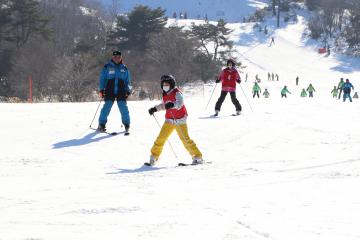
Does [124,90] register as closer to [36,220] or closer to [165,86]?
[165,86]

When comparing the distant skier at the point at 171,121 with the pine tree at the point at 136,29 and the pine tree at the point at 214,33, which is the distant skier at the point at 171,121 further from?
the pine tree at the point at 214,33

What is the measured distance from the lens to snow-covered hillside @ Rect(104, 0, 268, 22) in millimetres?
125625

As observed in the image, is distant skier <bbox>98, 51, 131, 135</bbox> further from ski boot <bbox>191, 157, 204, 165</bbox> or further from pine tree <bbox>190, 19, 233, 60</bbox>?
pine tree <bbox>190, 19, 233, 60</bbox>

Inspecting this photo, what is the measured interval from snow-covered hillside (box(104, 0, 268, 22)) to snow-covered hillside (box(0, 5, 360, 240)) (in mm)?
113594

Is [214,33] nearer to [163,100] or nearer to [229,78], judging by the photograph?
[229,78]

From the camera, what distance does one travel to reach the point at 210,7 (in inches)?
5261

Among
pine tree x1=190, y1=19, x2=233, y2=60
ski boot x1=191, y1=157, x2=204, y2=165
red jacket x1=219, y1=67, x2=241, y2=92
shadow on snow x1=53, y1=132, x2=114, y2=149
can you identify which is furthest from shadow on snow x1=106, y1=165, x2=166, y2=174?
pine tree x1=190, y1=19, x2=233, y2=60

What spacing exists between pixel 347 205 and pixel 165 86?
3.57 m

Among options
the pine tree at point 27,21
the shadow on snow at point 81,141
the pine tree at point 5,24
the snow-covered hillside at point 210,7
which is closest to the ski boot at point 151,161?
the shadow on snow at point 81,141

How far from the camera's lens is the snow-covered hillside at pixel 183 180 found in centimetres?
447

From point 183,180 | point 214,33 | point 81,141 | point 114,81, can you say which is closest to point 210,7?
point 214,33

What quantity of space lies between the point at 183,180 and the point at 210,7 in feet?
429

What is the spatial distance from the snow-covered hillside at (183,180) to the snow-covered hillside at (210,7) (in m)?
114

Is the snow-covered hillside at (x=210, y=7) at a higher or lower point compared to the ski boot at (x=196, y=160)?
higher
